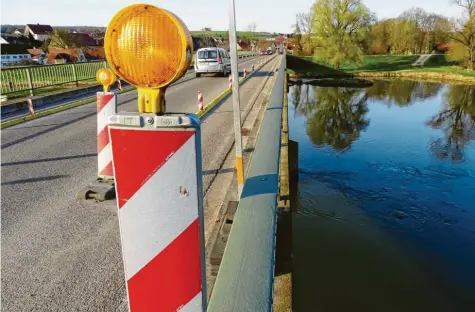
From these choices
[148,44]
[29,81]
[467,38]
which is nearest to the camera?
[148,44]

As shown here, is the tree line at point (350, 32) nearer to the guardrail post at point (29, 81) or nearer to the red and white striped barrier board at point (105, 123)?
the guardrail post at point (29, 81)

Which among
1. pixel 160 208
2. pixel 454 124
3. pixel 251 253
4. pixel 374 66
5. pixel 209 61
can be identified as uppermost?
pixel 209 61

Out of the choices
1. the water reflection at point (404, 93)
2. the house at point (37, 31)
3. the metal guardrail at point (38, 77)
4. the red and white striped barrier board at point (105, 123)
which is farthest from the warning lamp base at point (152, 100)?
the house at point (37, 31)

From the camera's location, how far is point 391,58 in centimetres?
5156

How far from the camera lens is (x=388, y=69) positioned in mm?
44156

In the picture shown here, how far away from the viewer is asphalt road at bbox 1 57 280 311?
2.60 m

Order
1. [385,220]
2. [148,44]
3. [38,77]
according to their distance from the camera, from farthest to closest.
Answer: [38,77]
[385,220]
[148,44]

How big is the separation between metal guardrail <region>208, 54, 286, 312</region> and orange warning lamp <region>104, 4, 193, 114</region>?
2.92 ft

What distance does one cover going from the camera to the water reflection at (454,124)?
11.7 metres

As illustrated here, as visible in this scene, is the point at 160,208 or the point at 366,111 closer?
the point at 160,208

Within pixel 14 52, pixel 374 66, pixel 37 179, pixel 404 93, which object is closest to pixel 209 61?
pixel 404 93

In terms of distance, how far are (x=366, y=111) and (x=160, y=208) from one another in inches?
796

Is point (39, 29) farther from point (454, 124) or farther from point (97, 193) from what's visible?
point (97, 193)

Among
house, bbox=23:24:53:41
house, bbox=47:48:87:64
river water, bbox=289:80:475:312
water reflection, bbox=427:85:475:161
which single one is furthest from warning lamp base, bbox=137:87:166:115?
house, bbox=23:24:53:41
